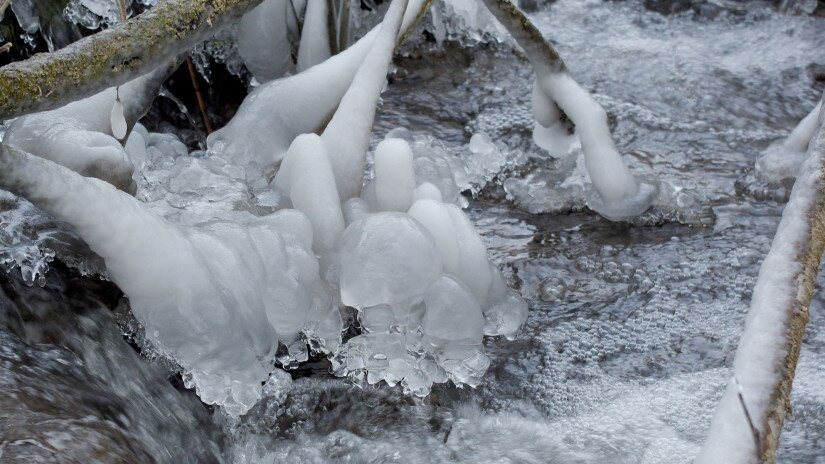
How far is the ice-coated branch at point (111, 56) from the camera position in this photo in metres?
1.57

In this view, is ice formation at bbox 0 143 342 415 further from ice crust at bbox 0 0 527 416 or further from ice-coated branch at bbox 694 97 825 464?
ice-coated branch at bbox 694 97 825 464

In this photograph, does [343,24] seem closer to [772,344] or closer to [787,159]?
[787,159]

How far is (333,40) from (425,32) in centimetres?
135

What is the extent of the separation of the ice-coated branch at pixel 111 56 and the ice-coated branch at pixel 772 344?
1102mm

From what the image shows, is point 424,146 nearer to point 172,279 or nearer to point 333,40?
point 333,40

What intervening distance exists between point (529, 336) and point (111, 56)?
1.19m

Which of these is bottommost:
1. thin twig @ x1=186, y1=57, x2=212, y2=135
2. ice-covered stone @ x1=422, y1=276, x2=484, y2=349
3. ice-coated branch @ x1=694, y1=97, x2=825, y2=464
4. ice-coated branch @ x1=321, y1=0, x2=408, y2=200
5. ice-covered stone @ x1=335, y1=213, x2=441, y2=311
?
ice-coated branch @ x1=694, y1=97, x2=825, y2=464

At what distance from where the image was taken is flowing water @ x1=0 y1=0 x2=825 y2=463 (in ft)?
5.86

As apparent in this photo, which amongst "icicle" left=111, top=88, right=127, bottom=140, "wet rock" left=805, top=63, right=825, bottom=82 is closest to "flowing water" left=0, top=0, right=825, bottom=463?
"icicle" left=111, top=88, right=127, bottom=140

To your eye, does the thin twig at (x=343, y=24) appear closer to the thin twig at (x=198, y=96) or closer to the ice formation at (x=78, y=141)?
the thin twig at (x=198, y=96)

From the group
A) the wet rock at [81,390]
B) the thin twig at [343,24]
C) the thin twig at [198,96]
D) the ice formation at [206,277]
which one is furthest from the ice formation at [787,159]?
the wet rock at [81,390]

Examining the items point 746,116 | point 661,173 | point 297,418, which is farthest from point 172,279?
point 746,116

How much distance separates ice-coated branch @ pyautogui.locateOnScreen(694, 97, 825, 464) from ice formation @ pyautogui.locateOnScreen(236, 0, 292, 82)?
75.5 inches

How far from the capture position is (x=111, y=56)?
1.70m
